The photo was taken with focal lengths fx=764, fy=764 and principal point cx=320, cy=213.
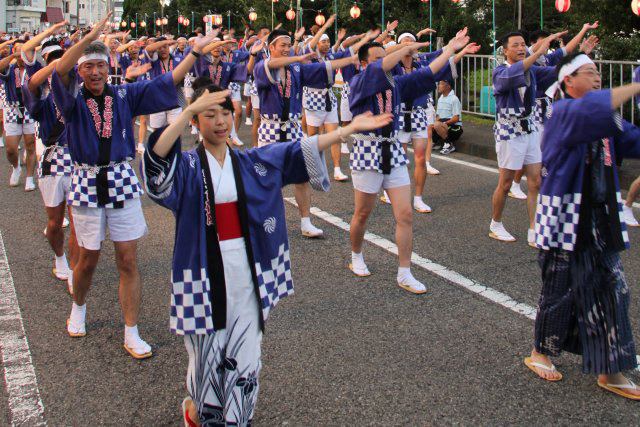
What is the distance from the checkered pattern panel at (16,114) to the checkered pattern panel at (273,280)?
730 cm

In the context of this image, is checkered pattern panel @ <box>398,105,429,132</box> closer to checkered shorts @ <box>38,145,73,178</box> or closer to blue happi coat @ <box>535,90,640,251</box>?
checkered shorts @ <box>38,145,73,178</box>

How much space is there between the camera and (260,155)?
347cm

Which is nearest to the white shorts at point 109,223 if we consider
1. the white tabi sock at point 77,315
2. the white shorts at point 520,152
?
the white tabi sock at point 77,315

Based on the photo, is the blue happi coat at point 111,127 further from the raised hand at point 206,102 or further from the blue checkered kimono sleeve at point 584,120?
the blue checkered kimono sleeve at point 584,120

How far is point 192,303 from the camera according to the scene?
11.0ft

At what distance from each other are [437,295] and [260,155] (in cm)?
269

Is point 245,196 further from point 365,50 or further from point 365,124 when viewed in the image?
point 365,50

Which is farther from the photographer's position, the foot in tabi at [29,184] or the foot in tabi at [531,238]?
the foot in tabi at [29,184]

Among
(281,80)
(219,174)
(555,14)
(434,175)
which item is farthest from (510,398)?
(555,14)

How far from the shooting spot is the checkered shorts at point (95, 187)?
4750 millimetres

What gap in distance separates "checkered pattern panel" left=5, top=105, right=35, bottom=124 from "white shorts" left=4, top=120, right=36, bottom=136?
53 mm

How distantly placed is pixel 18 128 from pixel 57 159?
14.2 ft

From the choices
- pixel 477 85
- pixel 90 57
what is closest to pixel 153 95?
pixel 90 57

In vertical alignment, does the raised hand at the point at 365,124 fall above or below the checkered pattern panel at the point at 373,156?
above
